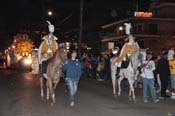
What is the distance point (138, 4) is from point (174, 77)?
225 feet

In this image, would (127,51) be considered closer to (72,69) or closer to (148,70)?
(148,70)

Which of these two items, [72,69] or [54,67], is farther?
[54,67]

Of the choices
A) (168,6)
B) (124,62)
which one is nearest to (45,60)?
(124,62)

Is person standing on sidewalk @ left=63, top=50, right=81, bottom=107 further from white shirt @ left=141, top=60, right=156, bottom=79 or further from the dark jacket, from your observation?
the dark jacket

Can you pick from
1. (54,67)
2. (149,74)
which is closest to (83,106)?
(54,67)

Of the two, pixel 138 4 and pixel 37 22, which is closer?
pixel 37 22

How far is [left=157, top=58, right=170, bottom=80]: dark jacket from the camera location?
64.9ft

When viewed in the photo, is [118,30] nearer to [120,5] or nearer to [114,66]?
[120,5]

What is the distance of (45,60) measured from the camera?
18250 mm

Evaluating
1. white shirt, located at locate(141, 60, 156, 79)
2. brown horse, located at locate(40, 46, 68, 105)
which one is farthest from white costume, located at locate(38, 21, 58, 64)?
white shirt, located at locate(141, 60, 156, 79)

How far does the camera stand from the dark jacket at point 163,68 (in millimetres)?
19781

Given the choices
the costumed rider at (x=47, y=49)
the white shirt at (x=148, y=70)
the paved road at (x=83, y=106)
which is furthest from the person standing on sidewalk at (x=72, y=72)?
the white shirt at (x=148, y=70)

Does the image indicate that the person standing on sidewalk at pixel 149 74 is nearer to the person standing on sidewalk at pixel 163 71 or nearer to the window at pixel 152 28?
the person standing on sidewalk at pixel 163 71

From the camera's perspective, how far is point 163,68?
19.8 metres
